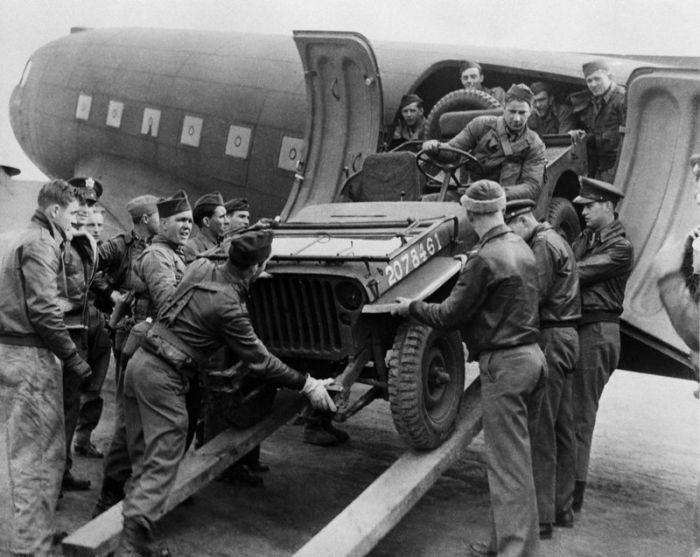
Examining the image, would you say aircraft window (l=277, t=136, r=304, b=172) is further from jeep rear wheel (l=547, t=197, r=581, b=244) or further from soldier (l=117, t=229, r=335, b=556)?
soldier (l=117, t=229, r=335, b=556)

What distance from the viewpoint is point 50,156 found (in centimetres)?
1321

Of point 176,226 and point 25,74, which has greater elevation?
point 176,226

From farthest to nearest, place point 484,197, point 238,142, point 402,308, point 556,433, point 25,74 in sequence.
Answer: point 25,74 → point 238,142 → point 556,433 → point 484,197 → point 402,308

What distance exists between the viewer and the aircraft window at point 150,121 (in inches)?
452

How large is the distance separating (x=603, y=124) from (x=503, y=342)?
3684 mm

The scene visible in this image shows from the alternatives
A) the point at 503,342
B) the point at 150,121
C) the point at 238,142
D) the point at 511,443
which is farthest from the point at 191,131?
the point at 511,443

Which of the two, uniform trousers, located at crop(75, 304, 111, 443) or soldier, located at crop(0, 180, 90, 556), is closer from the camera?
soldier, located at crop(0, 180, 90, 556)

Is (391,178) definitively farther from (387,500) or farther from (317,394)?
(387,500)

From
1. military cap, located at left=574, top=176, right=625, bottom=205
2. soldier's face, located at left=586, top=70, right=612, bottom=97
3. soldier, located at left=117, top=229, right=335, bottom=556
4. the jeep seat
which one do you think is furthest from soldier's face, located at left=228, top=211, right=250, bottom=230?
soldier's face, located at left=586, top=70, right=612, bottom=97

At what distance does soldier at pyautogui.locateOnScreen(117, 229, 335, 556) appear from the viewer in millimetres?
4340

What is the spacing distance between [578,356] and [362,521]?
1962 mm

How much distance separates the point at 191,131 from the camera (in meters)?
11.2

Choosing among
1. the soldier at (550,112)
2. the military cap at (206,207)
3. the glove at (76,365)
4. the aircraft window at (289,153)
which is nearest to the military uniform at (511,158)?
the military cap at (206,207)

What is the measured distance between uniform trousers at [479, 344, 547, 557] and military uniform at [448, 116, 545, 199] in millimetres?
1958
